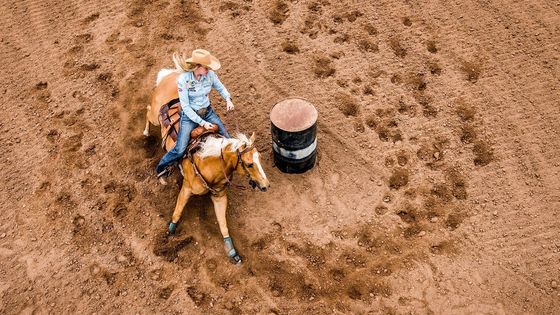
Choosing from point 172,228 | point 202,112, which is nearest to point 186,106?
point 202,112

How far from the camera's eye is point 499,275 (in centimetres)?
586

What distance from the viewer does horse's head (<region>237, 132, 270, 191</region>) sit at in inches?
207

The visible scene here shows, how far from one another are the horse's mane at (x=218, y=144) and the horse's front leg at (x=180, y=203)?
2.22 feet

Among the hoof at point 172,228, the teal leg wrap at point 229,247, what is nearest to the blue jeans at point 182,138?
the hoof at point 172,228

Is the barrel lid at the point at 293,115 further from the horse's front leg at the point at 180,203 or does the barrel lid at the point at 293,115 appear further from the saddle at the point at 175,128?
the horse's front leg at the point at 180,203

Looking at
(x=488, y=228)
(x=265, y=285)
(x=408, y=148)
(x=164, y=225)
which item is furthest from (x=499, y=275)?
(x=164, y=225)

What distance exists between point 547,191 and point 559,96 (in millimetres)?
1746

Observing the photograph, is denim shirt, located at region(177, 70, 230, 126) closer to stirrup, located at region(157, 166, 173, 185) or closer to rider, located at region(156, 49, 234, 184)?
rider, located at region(156, 49, 234, 184)

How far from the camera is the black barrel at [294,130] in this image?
595 cm

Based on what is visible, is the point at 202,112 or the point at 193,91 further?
the point at 202,112

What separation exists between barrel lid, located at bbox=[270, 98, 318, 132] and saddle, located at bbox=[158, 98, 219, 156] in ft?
2.54

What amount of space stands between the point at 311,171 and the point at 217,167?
5.52 ft

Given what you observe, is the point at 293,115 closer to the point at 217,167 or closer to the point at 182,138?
the point at 217,167

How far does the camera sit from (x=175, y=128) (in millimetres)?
6094
